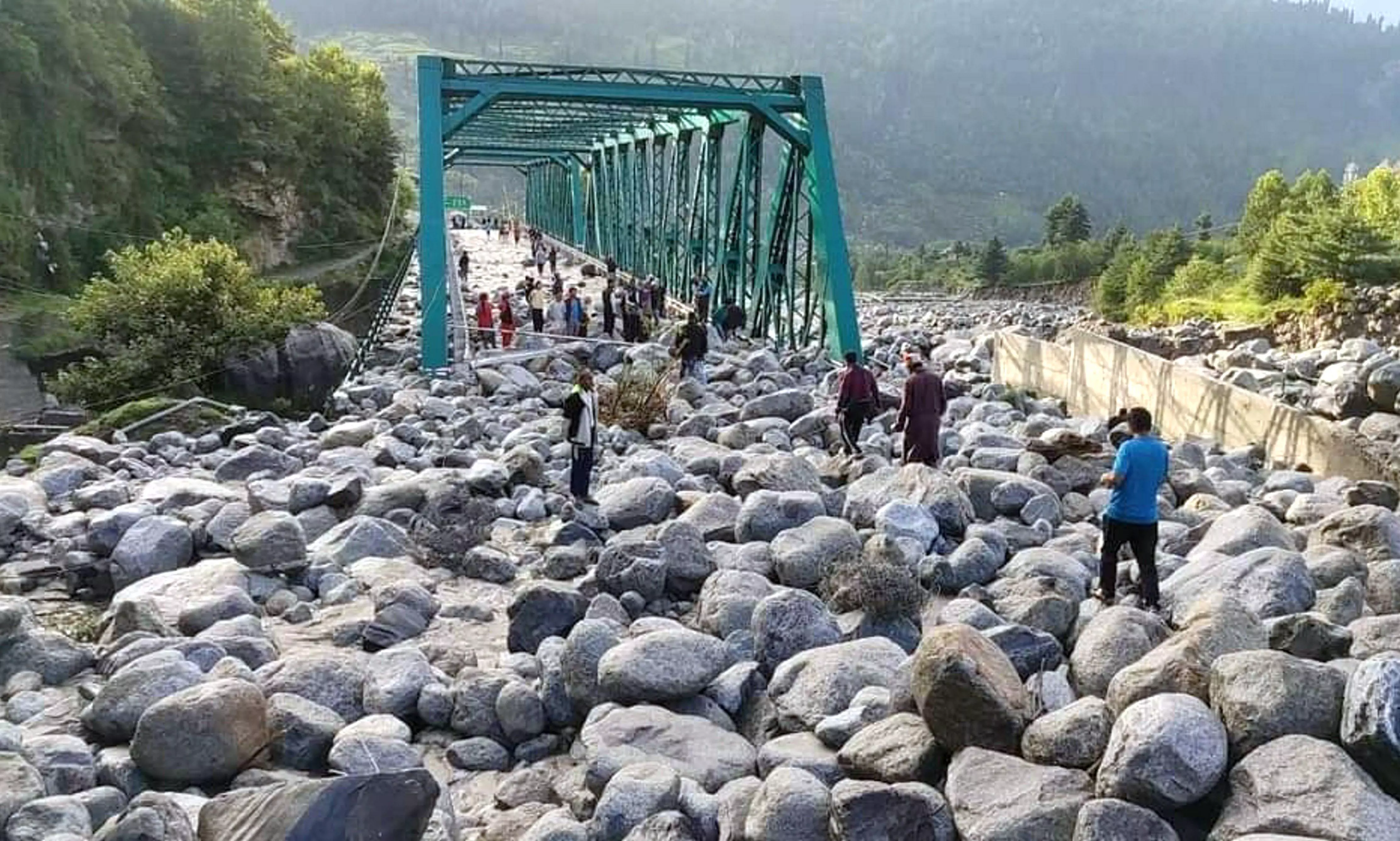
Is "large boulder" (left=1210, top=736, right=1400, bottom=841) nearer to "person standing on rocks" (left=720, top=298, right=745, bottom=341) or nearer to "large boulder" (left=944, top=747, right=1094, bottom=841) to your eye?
"large boulder" (left=944, top=747, right=1094, bottom=841)

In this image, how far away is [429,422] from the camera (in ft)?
47.2

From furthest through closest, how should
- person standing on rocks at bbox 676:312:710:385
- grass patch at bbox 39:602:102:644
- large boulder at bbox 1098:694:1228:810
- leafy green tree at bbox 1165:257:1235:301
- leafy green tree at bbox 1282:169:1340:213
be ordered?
leafy green tree at bbox 1282:169:1340:213, leafy green tree at bbox 1165:257:1235:301, person standing on rocks at bbox 676:312:710:385, grass patch at bbox 39:602:102:644, large boulder at bbox 1098:694:1228:810

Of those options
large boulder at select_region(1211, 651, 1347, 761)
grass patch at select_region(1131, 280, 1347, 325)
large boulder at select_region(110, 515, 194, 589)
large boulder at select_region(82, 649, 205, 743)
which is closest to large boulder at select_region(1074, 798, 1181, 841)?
large boulder at select_region(1211, 651, 1347, 761)

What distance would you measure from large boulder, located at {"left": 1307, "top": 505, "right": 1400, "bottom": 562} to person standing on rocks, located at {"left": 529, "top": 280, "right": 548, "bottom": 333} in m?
15.3

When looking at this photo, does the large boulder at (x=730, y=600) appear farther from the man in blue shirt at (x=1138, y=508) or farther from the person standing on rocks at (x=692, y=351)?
the person standing on rocks at (x=692, y=351)

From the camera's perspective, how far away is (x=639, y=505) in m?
9.71

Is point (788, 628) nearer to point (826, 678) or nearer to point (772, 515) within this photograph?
point (826, 678)

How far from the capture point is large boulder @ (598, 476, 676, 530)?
9.67 meters

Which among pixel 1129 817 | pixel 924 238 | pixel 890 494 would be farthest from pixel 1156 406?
pixel 924 238

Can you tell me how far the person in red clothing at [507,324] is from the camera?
20.1 meters

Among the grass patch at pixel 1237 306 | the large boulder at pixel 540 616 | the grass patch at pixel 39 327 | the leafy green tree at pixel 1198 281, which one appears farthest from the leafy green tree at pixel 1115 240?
the large boulder at pixel 540 616

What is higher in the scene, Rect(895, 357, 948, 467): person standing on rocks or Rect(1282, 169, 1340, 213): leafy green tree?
Rect(1282, 169, 1340, 213): leafy green tree

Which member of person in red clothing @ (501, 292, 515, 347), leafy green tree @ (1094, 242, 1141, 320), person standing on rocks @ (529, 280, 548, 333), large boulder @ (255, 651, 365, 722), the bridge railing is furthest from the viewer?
leafy green tree @ (1094, 242, 1141, 320)

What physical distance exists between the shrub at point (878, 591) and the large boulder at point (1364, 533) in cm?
331
